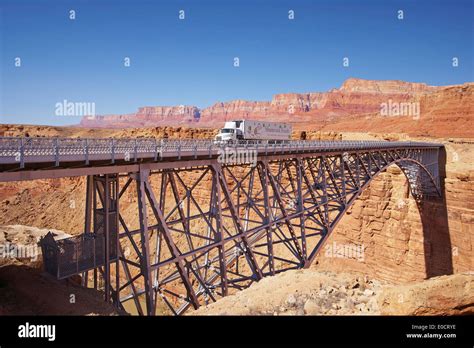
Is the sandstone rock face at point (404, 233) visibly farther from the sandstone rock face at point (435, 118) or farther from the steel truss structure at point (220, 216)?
the sandstone rock face at point (435, 118)

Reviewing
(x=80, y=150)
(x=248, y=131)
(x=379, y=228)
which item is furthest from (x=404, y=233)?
(x=80, y=150)

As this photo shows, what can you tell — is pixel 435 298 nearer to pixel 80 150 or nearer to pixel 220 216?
pixel 220 216

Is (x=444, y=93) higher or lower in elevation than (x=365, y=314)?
higher

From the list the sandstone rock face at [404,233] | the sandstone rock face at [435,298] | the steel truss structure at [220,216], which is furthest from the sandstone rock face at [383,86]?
the sandstone rock face at [435,298]

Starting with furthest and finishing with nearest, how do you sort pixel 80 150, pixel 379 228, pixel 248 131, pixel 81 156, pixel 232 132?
pixel 379 228
pixel 248 131
pixel 232 132
pixel 80 150
pixel 81 156

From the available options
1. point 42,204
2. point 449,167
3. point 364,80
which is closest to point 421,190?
point 449,167

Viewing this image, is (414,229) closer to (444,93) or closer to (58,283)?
(58,283)

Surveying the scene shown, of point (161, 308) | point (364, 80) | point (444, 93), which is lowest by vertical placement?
point (161, 308)

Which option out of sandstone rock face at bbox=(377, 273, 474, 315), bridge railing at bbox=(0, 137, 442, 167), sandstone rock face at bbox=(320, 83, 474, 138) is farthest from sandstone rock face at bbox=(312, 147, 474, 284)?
sandstone rock face at bbox=(320, 83, 474, 138)
